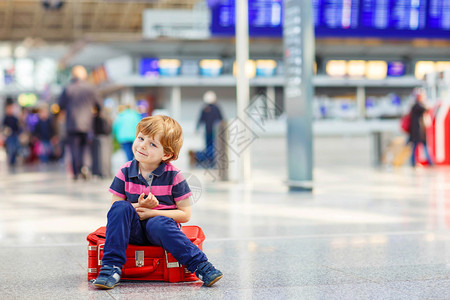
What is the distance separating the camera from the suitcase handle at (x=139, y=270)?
377 cm

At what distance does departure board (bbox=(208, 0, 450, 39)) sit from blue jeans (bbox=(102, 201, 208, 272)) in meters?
17.1

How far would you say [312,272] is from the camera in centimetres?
405

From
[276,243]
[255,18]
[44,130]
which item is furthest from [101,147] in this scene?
[276,243]

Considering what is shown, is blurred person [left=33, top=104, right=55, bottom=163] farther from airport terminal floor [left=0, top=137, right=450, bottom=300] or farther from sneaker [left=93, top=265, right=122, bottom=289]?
sneaker [left=93, top=265, right=122, bottom=289]

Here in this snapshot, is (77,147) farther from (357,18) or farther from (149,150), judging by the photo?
(357,18)

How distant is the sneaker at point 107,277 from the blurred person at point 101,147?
33.8ft

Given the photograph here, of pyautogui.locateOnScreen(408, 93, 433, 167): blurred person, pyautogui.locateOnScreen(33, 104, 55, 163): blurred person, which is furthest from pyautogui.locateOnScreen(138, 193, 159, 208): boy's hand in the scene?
pyautogui.locateOnScreen(33, 104, 55, 163): blurred person

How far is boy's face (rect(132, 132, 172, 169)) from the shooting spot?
3.78m

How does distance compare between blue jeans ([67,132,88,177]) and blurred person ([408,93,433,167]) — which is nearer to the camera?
blue jeans ([67,132,88,177])

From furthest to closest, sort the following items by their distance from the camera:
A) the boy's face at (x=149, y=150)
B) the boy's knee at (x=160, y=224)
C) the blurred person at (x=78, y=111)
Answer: the blurred person at (x=78, y=111) → the boy's face at (x=149, y=150) → the boy's knee at (x=160, y=224)

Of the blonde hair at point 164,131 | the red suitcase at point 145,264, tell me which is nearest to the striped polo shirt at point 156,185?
the blonde hair at point 164,131

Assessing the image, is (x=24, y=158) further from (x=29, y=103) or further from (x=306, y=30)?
(x=29, y=103)

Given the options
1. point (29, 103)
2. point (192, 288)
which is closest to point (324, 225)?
point (192, 288)

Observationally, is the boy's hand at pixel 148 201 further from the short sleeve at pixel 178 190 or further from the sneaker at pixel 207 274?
the sneaker at pixel 207 274
